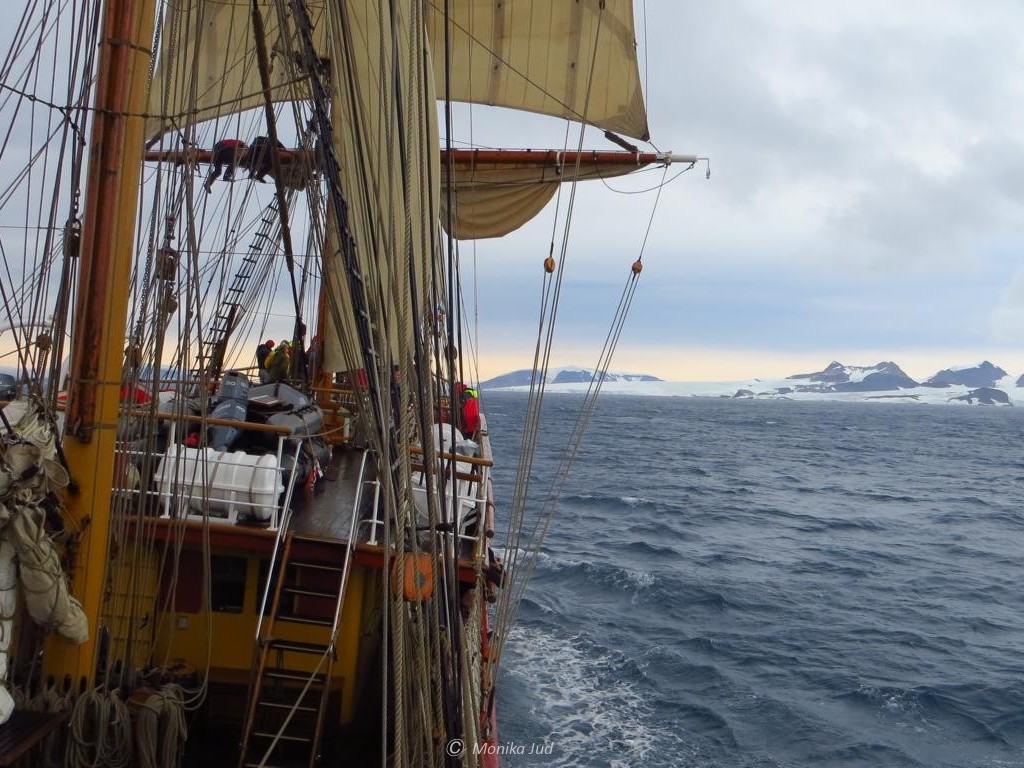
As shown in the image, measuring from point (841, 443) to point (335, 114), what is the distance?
73236 mm

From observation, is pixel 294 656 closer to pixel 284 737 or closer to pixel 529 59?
pixel 284 737

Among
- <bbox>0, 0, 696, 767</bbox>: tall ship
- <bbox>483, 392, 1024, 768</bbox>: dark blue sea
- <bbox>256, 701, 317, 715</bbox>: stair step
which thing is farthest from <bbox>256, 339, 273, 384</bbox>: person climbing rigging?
<bbox>256, 701, 317, 715</bbox>: stair step

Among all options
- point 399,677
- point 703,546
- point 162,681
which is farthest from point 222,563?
point 703,546

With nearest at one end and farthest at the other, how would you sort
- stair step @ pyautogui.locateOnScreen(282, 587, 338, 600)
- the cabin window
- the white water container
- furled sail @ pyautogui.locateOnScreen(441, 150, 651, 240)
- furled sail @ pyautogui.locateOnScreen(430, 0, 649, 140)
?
1. stair step @ pyautogui.locateOnScreen(282, 587, 338, 600)
2. the white water container
3. the cabin window
4. furled sail @ pyautogui.locateOnScreen(441, 150, 651, 240)
5. furled sail @ pyautogui.locateOnScreen(430, 0, 649, 140)

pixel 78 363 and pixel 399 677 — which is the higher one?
pixel 78 363

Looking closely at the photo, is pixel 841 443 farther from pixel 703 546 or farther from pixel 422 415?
pixel 422 415

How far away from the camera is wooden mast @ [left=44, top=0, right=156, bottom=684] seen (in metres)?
5.11

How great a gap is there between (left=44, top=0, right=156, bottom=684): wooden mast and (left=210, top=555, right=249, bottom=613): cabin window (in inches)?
94.6

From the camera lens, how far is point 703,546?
2481 cm

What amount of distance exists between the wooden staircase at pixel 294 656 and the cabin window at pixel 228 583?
329 mm

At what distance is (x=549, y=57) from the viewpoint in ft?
60.1

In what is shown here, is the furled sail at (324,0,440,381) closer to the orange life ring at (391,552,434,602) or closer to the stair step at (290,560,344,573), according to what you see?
the orange life ring at (391,552,434,602)

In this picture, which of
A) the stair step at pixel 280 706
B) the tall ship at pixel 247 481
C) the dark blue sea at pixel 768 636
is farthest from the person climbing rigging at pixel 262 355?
the stair step at pixel 280 706

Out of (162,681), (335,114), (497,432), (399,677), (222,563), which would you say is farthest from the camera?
(497,432)
